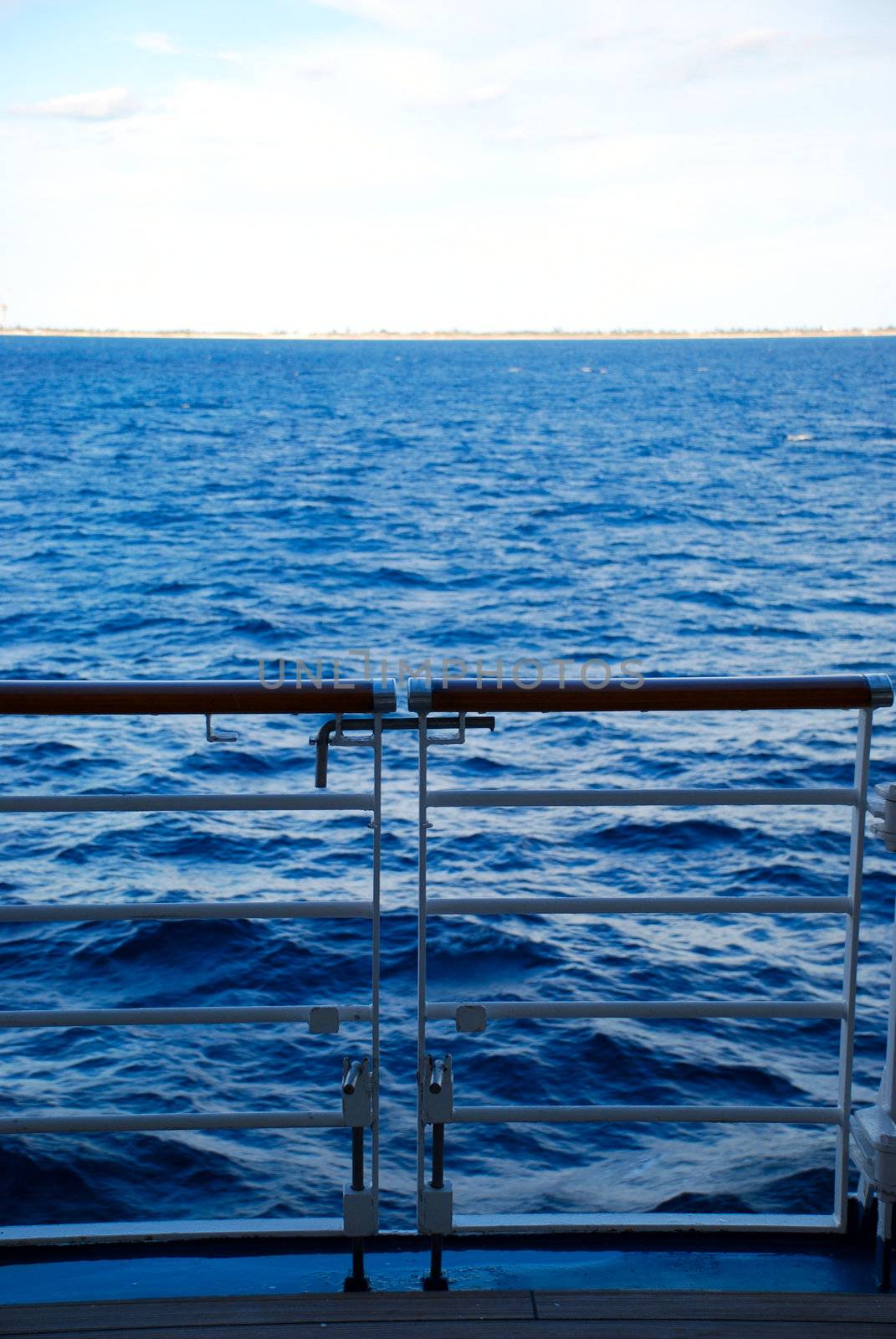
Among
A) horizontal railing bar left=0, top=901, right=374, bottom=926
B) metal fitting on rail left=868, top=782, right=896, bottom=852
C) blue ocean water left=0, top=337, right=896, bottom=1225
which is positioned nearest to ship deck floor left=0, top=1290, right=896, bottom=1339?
horizontal railing bar left=0, top=901, right=374, bottom=926

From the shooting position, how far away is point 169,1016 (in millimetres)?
1613

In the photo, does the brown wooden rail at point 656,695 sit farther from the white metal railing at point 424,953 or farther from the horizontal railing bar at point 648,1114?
the horizontal railing bar at point 648,1114

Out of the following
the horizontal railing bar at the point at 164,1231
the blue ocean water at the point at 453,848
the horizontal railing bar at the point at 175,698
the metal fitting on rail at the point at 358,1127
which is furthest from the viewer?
the blue ocean water at the point at 453,848

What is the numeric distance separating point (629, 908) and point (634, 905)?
0.06 ft

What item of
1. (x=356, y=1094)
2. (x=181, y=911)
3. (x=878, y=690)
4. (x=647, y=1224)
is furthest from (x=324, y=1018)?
(x=878, y=690)

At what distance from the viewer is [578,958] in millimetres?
5855

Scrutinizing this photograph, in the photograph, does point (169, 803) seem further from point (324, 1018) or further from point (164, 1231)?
point (164, 1231)

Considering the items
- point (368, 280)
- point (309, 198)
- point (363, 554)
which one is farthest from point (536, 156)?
point (363, 554)

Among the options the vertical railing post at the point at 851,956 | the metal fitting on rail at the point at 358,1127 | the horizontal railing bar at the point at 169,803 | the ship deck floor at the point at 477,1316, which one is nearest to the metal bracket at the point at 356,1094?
the metal fitting on rail at the point at 358,1127

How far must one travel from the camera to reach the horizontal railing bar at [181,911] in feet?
4.98

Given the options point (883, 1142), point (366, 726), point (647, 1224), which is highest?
point (366, 726)

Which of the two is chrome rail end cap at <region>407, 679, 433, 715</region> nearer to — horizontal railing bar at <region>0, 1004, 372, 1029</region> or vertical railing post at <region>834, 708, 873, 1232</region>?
horizontal railing bar at <region>0, 1004, 372, 1029</region>

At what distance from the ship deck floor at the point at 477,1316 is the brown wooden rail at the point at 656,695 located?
2.48ft

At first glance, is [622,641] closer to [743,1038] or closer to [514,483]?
[743,1038]
